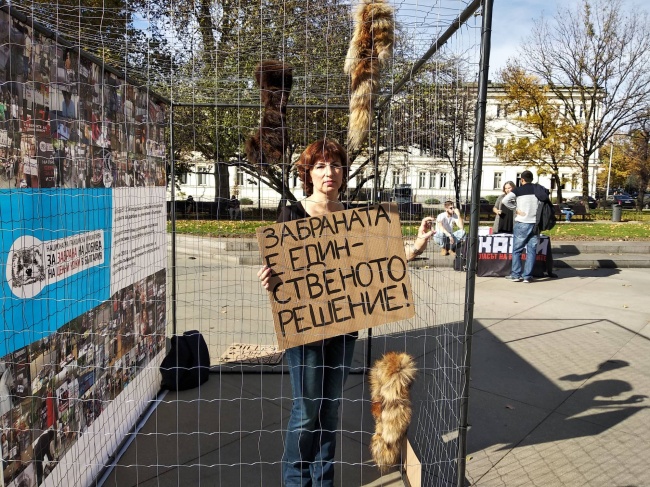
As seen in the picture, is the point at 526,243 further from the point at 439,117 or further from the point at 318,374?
the point at 318,374

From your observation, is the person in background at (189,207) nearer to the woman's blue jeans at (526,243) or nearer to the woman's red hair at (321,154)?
the woman's red hair at (321,154)

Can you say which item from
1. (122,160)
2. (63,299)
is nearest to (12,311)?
(63,299)

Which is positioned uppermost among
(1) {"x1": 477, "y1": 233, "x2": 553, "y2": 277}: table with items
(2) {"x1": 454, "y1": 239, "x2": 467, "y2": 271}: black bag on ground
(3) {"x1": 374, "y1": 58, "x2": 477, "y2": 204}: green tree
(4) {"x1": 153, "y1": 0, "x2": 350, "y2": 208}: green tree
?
(4) {"x1": 153, "y1": 0, "x2": 350, "y2": 208}: green tree

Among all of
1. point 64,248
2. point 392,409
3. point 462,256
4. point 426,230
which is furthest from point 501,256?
point 64,248

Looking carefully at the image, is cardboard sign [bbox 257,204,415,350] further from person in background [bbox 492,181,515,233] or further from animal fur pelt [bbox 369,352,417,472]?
person in background [bbox 492,181,515,233]

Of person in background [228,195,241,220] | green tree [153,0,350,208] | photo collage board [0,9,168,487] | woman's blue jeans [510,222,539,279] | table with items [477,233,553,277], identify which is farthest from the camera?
table with items [477,233,553,277]

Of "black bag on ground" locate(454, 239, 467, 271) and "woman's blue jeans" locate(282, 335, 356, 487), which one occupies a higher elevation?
"black bag on ground" locate(454, 239, 467, 271)

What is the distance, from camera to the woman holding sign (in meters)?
2.66

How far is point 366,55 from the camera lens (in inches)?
116

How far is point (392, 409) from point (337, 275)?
96cm

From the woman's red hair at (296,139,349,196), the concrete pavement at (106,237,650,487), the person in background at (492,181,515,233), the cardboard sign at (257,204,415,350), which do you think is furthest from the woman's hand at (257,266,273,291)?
the person in background at (492,181,515,233)

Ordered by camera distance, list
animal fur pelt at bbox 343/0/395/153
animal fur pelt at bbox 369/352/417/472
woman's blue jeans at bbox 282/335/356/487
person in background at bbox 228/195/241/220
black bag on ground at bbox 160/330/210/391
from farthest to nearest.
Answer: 1. person in background at bbox 228/195/241/220
2. black bag on ground at bbox 160/330/210/391
3. animal fur pelt at bbox 369/352/417/472
4. animal fur pelt at bbox 343/0/395/153
5. woman's blue jeans at bbox 282/335/356/487

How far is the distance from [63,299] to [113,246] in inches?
24.4

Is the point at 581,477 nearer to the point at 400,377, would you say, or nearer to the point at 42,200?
the point at 400,377
